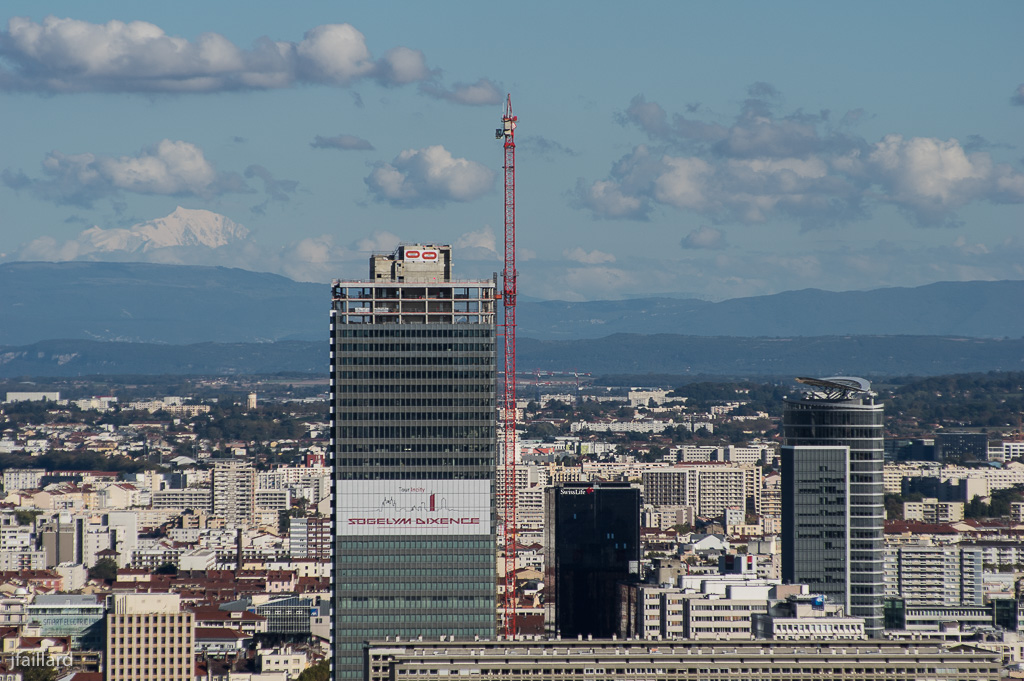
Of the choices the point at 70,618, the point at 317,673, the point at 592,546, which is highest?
the point at 592,546

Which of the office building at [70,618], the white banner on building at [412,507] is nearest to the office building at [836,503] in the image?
the white banner on building at [412,507]

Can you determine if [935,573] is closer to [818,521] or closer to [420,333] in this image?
[818,521]

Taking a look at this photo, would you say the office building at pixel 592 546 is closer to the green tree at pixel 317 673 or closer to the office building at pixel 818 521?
the office building at pixel 818 521

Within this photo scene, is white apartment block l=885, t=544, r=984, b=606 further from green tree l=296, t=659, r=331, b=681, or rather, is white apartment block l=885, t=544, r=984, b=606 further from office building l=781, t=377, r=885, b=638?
green tree l=296, t=659, r=331, b=681

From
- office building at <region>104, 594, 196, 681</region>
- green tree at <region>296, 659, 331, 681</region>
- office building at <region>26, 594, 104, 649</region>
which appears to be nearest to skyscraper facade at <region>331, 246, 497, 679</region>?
green tree at <region>296, 659, 331, 681</region>

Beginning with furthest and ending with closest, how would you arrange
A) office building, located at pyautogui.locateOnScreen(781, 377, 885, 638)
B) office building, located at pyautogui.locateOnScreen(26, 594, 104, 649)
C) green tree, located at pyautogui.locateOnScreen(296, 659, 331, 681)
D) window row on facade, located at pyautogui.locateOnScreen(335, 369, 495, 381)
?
office building, located at pyautogui.locateOnScreen(26, 594, 104, 649)
office building, located at pyautogui.locateOnScreen(781, 377, 885, 638)
green tree, located at pyautogui.locateOnScreen(296, 659, 331, 681)
window row on facade, located at pyautogui.locateOnScreen(335, 369, 495, 381)

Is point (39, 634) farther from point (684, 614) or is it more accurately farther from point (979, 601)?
point (979, 601)

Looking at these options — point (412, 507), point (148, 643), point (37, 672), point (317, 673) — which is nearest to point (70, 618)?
point (37, 672)
